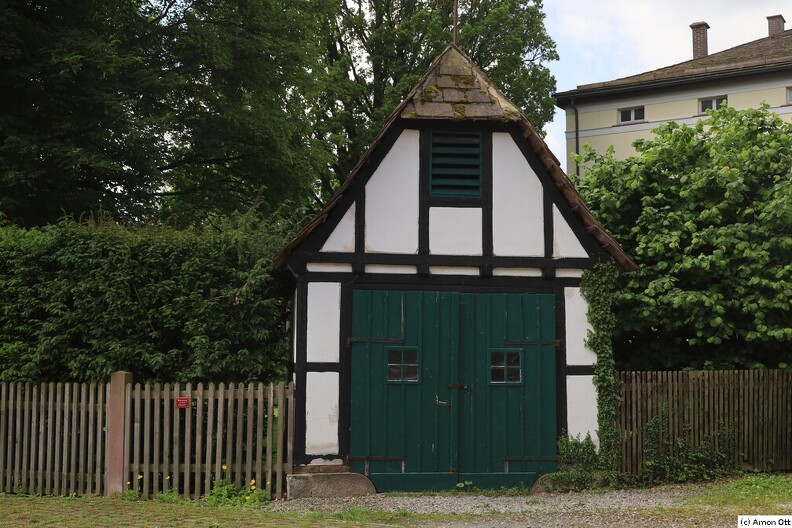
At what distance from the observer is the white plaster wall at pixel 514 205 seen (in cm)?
1144

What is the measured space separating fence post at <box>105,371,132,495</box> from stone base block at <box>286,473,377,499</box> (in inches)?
84.1

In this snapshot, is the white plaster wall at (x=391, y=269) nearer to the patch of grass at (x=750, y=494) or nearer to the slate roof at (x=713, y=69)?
the patch of grass at (x=750, y=494)

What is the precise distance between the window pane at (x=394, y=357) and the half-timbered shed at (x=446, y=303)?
0.01 metres

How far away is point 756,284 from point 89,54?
12.6 metres

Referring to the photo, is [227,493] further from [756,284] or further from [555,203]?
[756,284]

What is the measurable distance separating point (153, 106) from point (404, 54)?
11711 millimetres

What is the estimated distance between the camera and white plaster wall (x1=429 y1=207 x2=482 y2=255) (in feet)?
37.2

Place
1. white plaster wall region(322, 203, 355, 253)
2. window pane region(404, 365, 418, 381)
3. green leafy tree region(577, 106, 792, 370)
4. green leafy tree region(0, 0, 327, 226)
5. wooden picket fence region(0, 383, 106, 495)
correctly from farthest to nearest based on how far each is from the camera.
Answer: green leafy tree region(0, 0, 327, 226)
green leafy tree region(577, 106, 792, 370)
white plaster wall region(322, 203, 355, 253)
window pane region(404, 365, 418, 381)
wooden picket fence region(0, 383, 106, 495)

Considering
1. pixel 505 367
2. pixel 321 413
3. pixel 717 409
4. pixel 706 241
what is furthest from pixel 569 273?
pixel 321 413

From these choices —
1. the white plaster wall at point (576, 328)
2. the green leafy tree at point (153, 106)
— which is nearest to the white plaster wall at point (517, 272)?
the white plaster wall at point (576, 328)

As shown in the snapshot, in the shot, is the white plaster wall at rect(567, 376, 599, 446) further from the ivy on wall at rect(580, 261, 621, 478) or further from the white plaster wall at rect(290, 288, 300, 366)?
the white plaster wall at rect(290, 288, 300, 366)

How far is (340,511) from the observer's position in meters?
9.81

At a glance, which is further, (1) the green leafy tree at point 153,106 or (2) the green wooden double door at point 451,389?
(1) the green leafy tree at point 153,106

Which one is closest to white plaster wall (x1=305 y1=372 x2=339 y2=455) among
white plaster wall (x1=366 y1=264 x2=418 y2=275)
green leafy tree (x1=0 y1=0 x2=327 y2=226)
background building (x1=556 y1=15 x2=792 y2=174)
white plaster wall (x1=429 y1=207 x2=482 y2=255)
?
white plaster wall (x1=366 y1=264 x2=418 y2=275)
